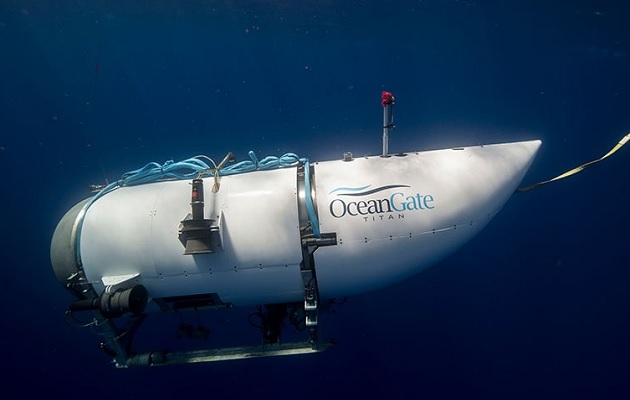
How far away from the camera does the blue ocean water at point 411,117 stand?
6676mm

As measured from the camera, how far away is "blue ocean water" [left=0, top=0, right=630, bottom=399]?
6.68 metres

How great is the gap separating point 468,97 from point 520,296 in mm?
5074

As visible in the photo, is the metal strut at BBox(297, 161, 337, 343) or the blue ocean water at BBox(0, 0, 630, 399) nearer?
the metal strut at BBox(297, 161, 337, 343)

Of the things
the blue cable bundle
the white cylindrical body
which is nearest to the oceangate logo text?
the white cylindrical body

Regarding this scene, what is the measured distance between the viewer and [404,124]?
21.9 ft

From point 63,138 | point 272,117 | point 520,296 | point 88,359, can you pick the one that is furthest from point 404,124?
point 88,359

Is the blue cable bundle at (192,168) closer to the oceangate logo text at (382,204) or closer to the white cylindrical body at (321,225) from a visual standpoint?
the white cylindrical body at (321,225)

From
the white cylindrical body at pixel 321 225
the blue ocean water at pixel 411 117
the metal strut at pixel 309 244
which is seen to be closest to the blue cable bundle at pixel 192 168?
the white cylindrical body at pixel 321 225

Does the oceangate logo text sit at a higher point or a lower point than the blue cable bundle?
lower

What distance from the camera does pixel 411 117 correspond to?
22.0 feet

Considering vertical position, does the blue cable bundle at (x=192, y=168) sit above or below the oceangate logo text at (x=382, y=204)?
above

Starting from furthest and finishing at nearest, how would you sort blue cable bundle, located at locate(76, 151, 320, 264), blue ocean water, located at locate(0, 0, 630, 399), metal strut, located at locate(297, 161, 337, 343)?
1. blue ocean water, located at locate(0, 0, 630, 399)
2. blue cable bundle, located at locate(76, 151, 320, 264)
3. metal strut, located at locate(297, 161, 337, 343)

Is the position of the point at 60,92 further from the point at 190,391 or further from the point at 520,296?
the point at 520,296

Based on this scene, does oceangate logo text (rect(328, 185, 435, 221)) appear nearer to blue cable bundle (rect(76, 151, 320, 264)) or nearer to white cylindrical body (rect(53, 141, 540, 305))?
white cylindrical body (rect(53, 141, 540, 305))
